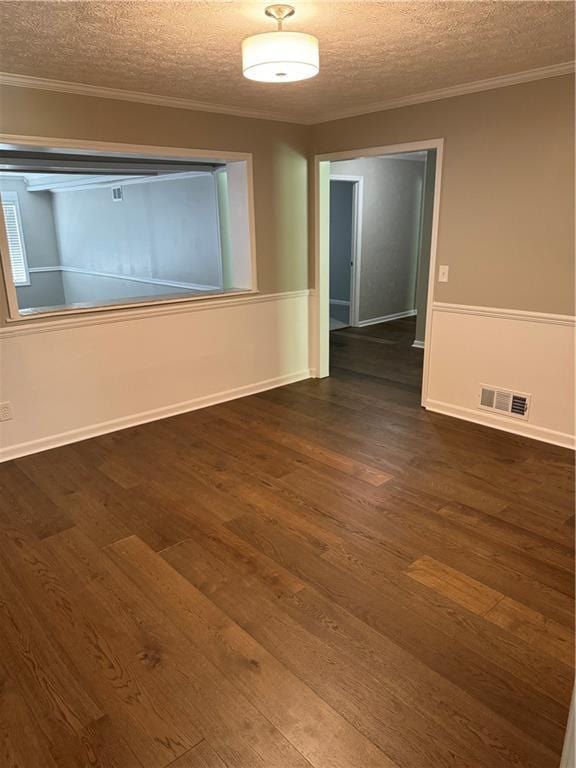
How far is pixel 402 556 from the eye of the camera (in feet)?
8.02

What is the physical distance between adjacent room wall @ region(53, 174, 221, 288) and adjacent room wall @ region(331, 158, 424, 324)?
2.15 m

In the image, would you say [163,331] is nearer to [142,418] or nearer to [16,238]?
[142,418]

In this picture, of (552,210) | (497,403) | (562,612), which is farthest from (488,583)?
(552,210)

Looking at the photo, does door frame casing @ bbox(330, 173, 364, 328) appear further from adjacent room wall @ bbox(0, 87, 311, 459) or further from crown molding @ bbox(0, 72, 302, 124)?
crown molding @ bbox(0, 72, 302, 124)

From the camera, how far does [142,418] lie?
13.4 feet

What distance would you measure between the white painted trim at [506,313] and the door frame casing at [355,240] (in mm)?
3348

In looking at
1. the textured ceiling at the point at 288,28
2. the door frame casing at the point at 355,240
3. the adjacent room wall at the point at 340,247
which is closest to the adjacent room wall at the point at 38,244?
the adjacent room wall at the point at 340,247

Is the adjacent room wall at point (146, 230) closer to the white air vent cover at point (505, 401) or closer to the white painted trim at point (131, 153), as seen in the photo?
the white painted trim at point (131, 153)

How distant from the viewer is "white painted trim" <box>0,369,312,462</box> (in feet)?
11.6

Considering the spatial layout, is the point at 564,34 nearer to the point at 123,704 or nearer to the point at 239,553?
the point at 239,553

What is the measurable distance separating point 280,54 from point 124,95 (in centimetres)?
181

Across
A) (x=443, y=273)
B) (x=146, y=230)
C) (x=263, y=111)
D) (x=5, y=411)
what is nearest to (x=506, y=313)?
(x=443, y=273)

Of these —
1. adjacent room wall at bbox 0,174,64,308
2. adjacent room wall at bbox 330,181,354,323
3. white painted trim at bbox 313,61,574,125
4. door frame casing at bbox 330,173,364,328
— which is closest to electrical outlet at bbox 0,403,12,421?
white painted trim at bbox 313,61,574,125

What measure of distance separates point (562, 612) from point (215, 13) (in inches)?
113
